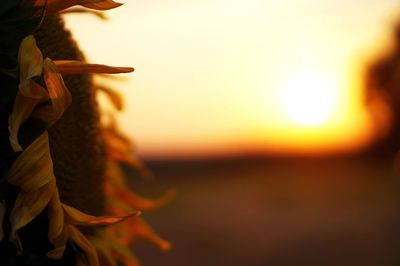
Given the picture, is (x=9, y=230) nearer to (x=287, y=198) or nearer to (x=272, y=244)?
(x=272, y=244)

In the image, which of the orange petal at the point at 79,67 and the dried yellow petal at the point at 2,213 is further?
the orange petal at the point at 79,67

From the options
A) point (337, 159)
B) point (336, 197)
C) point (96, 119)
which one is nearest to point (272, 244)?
point (336, 197)

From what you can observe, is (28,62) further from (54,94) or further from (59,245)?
(59,245)

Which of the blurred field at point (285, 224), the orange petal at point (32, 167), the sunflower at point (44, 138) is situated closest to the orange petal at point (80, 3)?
the sunflower at point (44, 138)

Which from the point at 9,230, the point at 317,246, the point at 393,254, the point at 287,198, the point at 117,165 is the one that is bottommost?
the point at 287,198

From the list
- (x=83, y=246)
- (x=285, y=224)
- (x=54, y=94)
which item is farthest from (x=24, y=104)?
(x=285, y=224)

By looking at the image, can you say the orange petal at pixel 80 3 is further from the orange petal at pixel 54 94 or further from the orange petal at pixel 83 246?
the orange petal at pixel 83 246

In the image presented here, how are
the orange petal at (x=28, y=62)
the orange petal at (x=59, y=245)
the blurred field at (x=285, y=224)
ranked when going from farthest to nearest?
the blurred field at (x=285, y=224) < the orange petal at (x=59, y=245) < the orange petal at (x=28, y=62)
